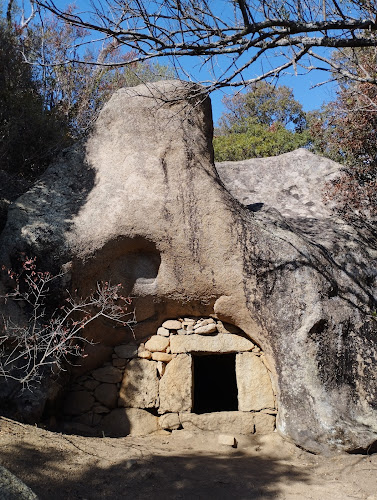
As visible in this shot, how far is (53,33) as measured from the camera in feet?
39.3

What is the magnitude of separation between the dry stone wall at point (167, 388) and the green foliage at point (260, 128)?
7.64 meters

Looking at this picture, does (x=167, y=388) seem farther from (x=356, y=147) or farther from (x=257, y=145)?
(x=257, y=145)

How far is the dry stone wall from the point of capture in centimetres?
661

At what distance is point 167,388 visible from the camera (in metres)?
6.79

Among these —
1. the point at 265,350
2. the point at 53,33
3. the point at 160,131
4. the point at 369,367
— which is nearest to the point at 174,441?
the point at 265,350

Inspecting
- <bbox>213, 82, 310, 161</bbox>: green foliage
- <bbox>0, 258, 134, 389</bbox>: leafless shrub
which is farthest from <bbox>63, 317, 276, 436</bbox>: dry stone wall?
<bbox>213, 82, 310, 161</bbox>: green foliage

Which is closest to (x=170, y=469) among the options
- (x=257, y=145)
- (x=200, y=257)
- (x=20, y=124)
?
(x=200, y=257)

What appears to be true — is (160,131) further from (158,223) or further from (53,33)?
(53,33)

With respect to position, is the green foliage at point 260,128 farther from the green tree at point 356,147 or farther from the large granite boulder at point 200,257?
the large granite boulder at point 200,257

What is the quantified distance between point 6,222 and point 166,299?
92.7 inches

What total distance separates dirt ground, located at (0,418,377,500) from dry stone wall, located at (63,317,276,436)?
539 mm

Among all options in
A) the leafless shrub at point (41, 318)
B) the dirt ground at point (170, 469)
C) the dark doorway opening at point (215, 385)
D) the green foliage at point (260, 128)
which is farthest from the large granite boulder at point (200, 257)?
the green foliage at point (260, 128)

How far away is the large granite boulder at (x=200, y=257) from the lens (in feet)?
20.2

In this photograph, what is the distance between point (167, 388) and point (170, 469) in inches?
71.0
